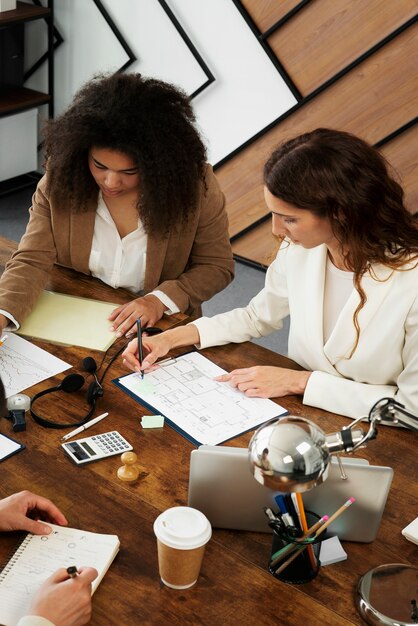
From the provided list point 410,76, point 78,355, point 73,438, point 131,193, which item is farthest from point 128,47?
point 73,438

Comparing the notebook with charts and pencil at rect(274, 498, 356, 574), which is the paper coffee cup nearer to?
pencil at rect(274, 498, 356, 574)

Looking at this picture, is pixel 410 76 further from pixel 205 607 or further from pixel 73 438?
pixel 205 607

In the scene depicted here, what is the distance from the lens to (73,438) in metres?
1.67

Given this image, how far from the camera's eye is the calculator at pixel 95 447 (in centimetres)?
161

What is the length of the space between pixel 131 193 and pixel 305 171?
659mm

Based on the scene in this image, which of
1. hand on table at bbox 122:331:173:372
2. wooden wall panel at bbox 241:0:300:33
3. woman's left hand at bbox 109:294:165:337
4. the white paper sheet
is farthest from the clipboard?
wooden wall panel at bbox 241:0:300:33

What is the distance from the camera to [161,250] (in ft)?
7.55

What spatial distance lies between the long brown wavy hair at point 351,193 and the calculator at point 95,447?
632mm

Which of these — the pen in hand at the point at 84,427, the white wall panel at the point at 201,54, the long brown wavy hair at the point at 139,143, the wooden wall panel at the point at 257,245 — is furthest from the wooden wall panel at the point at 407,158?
the pen in hand at the point at 84,427

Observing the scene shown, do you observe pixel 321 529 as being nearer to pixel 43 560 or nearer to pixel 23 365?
pixel 43 560

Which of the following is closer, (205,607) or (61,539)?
(205,607)

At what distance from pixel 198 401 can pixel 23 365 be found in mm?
436

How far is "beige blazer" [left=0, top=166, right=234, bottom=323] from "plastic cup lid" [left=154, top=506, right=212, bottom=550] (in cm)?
97

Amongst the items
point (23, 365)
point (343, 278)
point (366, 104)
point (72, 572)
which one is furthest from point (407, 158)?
point (72, 572)
